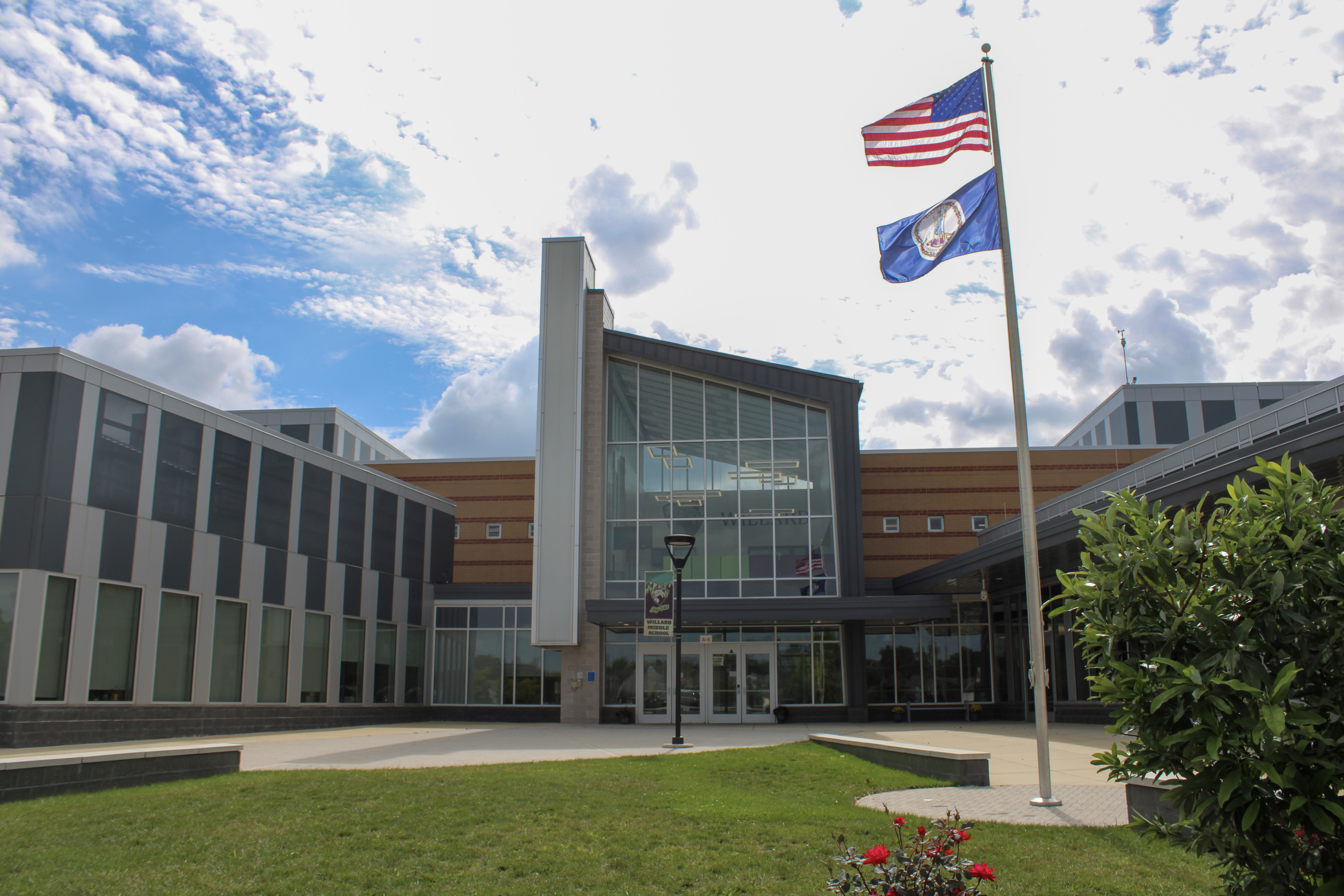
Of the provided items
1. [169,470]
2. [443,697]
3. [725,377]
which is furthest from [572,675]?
[169,470]

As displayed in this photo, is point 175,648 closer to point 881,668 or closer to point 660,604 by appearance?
point 660,604

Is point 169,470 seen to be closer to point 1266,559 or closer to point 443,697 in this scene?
point 443,697

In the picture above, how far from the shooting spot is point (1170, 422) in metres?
48.2

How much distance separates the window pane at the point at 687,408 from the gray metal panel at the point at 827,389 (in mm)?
519

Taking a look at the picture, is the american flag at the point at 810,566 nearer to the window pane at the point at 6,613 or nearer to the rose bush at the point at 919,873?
the window pane at the point at 6,613

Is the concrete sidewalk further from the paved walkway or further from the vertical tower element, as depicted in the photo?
the vertical tower element

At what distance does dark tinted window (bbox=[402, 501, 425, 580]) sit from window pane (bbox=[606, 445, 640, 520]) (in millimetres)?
7924

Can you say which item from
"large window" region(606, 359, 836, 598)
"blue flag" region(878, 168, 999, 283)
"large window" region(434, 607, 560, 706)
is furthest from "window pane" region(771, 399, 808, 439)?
"blue flag" region(878, 168, 999, 283)

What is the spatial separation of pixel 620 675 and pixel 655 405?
27.4 ft

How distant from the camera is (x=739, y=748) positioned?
55.1ft

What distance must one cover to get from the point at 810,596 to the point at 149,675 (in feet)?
54.9

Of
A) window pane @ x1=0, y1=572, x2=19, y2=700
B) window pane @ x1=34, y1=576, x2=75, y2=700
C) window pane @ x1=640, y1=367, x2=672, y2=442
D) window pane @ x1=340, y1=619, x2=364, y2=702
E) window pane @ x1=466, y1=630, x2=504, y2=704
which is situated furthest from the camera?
window pane @ x1=466, y1=630, x2=504, y2=704

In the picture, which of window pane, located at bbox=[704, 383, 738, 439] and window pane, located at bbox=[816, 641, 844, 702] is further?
window pane, located at bbox=[704, 383, 738, 439]

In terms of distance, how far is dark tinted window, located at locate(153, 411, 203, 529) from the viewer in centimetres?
2108
